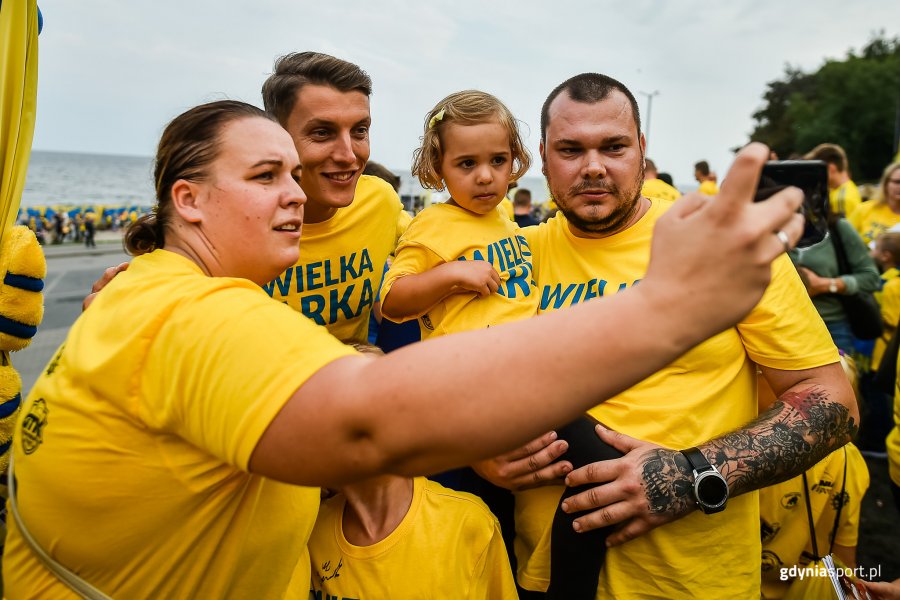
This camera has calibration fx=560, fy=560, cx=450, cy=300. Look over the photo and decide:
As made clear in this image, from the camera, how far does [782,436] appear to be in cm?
199

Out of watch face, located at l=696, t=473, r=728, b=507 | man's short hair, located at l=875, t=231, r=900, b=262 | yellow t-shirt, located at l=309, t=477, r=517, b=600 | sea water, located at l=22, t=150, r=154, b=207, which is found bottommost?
sea water, located at l=22, t=150, r=154, b=207

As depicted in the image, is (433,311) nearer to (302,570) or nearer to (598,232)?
(598,232)

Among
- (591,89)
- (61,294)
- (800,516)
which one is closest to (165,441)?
(591,89)

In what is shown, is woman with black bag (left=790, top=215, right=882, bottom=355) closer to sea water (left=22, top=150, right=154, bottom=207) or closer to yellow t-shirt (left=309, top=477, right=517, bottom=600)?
yellow t-shirt (left=309, top=477, right=517, bottom=600)

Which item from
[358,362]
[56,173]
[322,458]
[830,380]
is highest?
[358,362]

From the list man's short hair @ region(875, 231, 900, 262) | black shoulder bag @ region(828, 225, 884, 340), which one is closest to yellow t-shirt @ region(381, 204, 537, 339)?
black shoulder bag @ region(828, 225, 884, 340)

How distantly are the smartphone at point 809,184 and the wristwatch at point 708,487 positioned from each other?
913 millimetres

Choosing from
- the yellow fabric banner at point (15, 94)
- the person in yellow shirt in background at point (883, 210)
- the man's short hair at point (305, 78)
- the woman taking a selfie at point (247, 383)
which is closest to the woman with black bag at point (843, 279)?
the person in yellow shirt in background at point (883, 210)

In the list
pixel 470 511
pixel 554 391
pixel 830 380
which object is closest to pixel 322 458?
pixel 554 391

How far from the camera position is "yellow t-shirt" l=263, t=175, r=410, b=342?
102 inches

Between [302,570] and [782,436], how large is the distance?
172cm

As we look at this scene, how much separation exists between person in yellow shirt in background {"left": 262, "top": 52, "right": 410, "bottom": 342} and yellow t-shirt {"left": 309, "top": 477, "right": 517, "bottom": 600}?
96 cm

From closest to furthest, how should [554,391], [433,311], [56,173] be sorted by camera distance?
[554,391] < [433,311] < [56,173]

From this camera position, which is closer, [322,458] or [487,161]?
[322,458]
